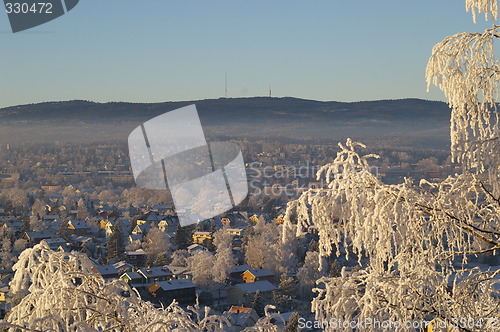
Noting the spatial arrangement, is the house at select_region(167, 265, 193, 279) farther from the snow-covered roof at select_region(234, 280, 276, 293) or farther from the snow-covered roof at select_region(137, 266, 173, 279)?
the snow-covered roof at select_region(234, 280, 276, 293)

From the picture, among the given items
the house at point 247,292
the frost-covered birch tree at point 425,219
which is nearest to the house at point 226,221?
the house at point 247,292

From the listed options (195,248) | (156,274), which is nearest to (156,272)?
(156,274)

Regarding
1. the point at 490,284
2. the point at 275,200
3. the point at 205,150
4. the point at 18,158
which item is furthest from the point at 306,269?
the point at 18,158

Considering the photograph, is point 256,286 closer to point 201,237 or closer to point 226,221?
point 201,237

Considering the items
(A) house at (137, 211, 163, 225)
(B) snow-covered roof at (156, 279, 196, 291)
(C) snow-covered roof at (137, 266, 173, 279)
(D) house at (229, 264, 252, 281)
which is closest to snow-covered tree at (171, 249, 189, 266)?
(C) snow-covered roof at (137, 266, 173, 279)

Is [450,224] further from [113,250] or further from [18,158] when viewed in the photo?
[18,158]

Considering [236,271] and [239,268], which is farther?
[239,268]
